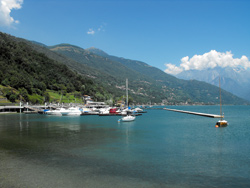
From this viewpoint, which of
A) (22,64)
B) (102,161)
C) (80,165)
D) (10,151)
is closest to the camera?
(80,165)

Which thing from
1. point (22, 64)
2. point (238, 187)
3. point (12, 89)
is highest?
point (22, 64)

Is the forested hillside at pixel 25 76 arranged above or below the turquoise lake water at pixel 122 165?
above

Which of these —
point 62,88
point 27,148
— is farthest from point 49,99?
point 27,148

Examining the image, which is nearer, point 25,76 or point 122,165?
point 122,165

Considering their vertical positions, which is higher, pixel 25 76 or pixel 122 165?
pixel 25 76

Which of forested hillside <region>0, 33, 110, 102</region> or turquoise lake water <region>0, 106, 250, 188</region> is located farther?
forested hillside <region>0, 33, 110, 102</region>

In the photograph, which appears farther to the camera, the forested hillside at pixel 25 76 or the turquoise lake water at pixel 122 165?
the forested hillside at pixel 25 76

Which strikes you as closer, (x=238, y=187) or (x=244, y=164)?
(x=238, y=187)

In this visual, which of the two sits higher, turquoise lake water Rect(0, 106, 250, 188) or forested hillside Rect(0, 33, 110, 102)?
forested hillside Rect(0, 33, 110, 102)

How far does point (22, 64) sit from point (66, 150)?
16035 centimetres

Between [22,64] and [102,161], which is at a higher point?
[22,64]

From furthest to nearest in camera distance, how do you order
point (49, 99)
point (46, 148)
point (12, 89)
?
point (49, 99)
point (12, 89)
point (46, 148)

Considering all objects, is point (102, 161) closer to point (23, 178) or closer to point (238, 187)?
point (23, 178)

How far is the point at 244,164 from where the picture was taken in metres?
21.6
